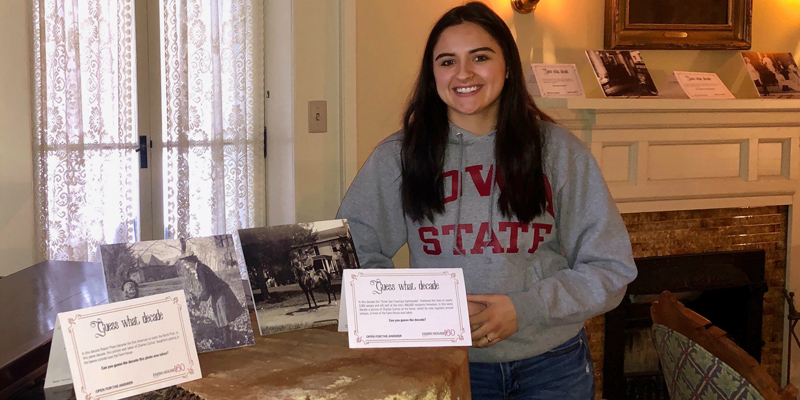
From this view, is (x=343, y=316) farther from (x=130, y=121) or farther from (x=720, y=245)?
(x=720, y=245)

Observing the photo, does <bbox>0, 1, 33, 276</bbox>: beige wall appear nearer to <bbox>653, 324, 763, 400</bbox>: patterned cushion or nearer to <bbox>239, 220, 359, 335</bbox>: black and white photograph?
<bbox>239, 220, 359, 335</bbox>: black and white photograph

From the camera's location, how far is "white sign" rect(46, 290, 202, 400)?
35.2 inches

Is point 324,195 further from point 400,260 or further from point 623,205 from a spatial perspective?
point 623,205

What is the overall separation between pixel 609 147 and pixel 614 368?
3.29 feet

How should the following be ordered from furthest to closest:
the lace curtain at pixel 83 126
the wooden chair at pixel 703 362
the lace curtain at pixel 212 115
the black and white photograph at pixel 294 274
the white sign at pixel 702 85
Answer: the white sign at pixel 702 85 < the lace curtain at pixel 212 115 < the lace curtain at pixel 83 126 < the wooden chair at pixel 703 362 < the black and white photograph at pixel 294 274

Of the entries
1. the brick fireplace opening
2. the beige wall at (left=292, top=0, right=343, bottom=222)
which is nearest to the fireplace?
the brick fireplace opening

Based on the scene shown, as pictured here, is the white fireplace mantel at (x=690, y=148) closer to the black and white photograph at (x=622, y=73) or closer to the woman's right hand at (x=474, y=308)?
the black and white photograph at (x=622, y=73)

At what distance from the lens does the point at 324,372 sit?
38.5 inches

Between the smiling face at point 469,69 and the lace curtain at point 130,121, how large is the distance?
1.33 meters

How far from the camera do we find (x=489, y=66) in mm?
1484

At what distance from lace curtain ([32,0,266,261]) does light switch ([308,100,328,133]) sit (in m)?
0.25

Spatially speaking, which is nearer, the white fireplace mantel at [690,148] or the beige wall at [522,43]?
the beige wall at [522,43]

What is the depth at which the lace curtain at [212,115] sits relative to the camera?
255cm

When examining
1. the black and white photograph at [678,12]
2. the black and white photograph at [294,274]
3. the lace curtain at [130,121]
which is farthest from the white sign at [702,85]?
the black and white photograph at [294,274]
